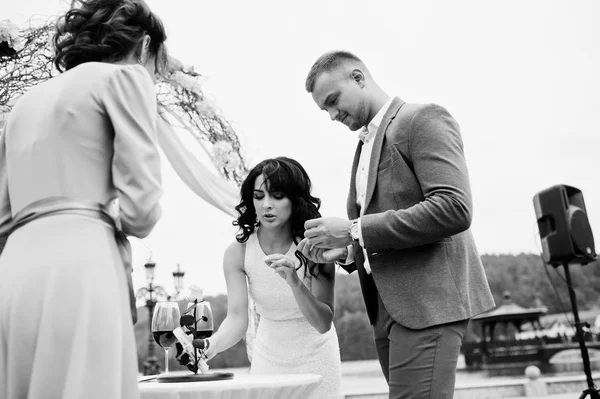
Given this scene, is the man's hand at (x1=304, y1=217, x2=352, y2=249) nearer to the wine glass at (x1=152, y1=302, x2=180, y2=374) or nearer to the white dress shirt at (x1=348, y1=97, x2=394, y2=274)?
the white dress shirt at (x1=348, y1=97, x2=394, y2=274)

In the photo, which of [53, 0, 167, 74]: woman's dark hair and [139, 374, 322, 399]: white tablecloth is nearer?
[53, 0, 167, 74]: woman's dark hair

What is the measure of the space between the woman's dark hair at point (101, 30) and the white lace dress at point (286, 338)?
1.26 metres

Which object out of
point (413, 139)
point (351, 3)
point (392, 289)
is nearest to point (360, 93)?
point (413, 139)

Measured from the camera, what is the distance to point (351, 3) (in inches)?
422

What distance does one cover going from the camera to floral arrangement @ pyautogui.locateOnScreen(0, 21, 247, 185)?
14.9 feet

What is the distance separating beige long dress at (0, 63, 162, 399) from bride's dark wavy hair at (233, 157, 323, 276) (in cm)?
117

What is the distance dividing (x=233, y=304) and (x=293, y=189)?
495 mm

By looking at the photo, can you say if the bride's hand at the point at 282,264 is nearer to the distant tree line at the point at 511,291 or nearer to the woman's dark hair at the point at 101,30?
the woman's dark hair at the point at 101,30

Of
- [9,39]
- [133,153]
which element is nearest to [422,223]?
[133,153]

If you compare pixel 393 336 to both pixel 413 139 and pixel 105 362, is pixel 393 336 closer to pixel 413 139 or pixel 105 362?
pixel 413 139

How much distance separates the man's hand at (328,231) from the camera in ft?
5.21

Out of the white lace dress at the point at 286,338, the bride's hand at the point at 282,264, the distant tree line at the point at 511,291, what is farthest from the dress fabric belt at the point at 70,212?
the distant tree line at the point at 511,291

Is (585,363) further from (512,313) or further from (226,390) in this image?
(512,313)

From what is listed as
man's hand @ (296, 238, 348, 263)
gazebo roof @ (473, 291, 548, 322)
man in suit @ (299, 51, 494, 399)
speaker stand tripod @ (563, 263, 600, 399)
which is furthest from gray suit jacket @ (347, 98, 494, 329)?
gazebo roof @ (473, 291, 548, 322)
